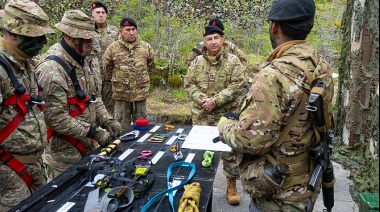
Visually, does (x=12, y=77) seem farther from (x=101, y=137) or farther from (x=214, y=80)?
(x=214, y=80)

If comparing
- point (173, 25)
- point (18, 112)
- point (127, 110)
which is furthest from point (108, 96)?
point (18, 112)

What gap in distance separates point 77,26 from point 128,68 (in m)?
2.54

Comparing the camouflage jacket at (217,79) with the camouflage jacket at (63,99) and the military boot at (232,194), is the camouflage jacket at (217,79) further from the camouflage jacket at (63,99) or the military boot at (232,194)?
the camouflage jacket at (63,99)

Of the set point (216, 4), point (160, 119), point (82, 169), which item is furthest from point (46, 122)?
point (216, 4)

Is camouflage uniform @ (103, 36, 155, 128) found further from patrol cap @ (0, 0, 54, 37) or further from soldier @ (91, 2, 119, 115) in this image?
patrol cap @ (0, 0, 54, 37)

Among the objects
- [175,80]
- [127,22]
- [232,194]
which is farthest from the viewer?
[175,80]

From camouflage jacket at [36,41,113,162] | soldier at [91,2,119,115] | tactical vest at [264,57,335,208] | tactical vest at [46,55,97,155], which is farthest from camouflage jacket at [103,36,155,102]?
tactical vest at [264,57,335,208]

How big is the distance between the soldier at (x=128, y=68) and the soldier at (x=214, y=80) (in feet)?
5.13

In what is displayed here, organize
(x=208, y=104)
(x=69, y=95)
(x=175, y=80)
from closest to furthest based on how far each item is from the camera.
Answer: (x=69, y=95)
(x=208, y=104)
(x=175, y=80)

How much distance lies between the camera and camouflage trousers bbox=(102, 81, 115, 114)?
609 cm

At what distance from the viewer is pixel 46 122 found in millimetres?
2947

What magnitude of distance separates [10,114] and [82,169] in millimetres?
681

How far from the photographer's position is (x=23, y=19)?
2480 millimetres

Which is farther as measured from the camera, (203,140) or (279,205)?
(203,140)
